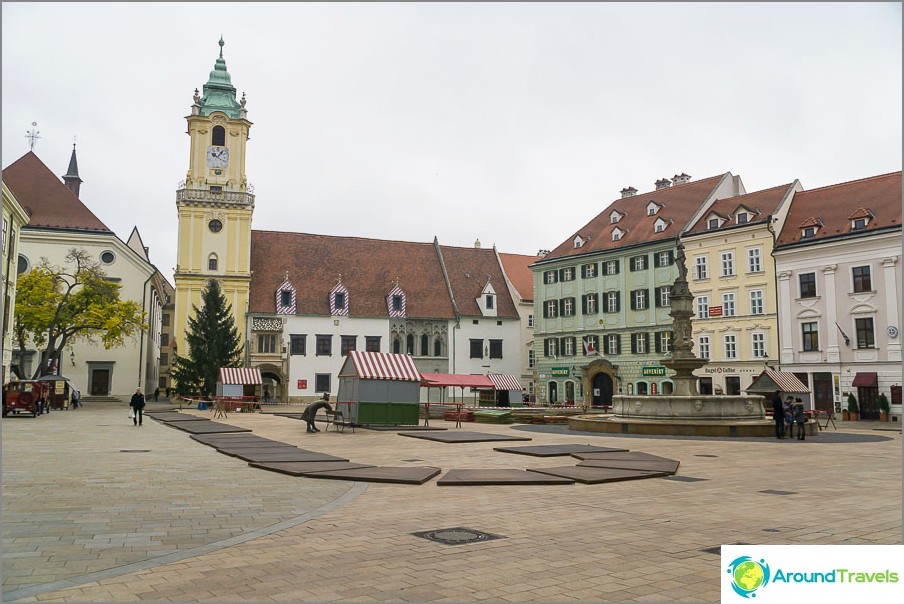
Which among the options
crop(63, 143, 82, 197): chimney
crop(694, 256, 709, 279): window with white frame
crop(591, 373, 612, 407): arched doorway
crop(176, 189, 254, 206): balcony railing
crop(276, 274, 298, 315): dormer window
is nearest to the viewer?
crop(694, 256, 709, 279): window with white frame

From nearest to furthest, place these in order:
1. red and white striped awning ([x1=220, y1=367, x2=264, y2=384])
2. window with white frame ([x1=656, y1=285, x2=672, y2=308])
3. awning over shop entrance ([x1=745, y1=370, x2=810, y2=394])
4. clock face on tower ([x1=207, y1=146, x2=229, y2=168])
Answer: awning over shop entrance ([x1=745, y1=370, x2=810, y2=394]) → red and white striped awning ([x1=220, y1=367, x2=264, y2=384]) → window with white frame ([x1=656, y1=285, x2=672, y2=308]) → clock face on tower ([x1=207, y1=146, x2=229, y2=168])

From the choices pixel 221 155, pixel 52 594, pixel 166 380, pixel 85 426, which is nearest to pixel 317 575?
pixel 52 594

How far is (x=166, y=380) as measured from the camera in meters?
97.4

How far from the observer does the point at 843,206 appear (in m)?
45.8

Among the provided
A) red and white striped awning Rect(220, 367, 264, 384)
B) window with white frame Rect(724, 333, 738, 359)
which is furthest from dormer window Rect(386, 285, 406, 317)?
window with white frame Rect(724, 333, 738, 359)

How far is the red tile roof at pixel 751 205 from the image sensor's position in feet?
160

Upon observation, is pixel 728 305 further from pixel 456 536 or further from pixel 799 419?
pixel 456 536

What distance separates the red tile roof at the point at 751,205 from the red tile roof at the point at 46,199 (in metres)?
44.8

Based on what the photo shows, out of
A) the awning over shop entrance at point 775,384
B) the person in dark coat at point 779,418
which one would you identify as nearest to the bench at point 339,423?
the person in dark coat at point 779,418

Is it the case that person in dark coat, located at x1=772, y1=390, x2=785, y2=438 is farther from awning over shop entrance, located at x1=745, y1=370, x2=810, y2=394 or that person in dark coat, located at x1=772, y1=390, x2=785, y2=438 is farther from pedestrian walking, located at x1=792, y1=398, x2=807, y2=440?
awning over shop entrance, located at x1=745, y1=370, x2=810, y2=394

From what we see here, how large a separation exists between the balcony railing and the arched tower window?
4.82 metres

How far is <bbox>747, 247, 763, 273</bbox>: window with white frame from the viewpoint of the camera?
48.0 meters

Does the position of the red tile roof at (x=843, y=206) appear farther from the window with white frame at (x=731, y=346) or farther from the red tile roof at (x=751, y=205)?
the window with white frame at (x=731, y=346)

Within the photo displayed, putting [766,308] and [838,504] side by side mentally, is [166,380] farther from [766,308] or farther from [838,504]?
[838,504]
